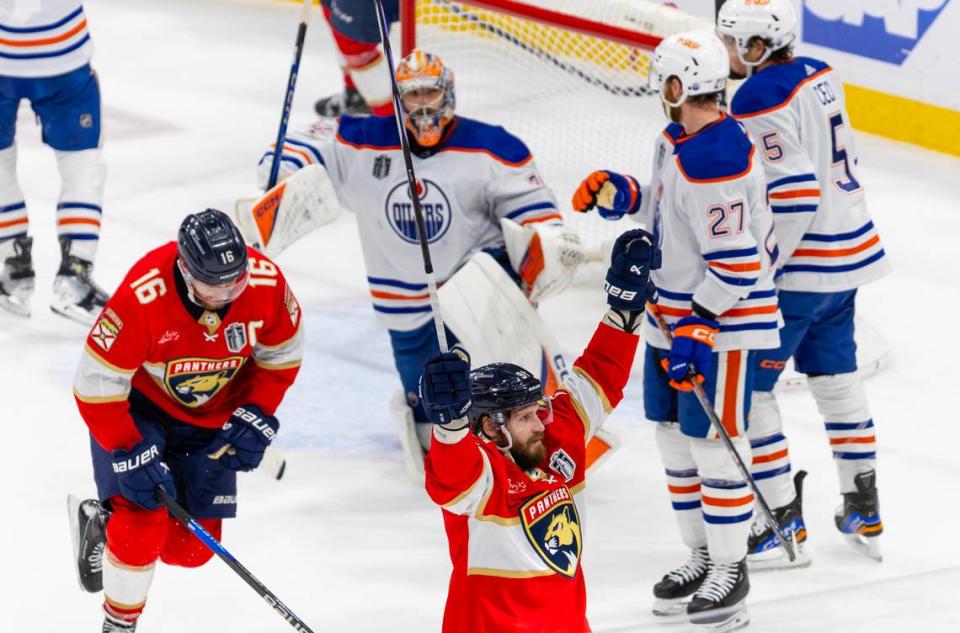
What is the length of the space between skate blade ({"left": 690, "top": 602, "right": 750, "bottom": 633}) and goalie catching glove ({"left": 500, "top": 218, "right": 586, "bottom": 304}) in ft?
3.14

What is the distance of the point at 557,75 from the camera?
225 inches

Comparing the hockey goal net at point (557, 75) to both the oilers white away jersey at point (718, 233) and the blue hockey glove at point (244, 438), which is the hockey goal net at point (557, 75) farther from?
the blue hockey glove at point (244, 438)

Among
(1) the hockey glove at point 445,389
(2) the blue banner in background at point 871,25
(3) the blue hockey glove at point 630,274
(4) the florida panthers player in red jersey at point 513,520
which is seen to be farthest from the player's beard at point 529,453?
(2) the blue banner in background at point 871,25

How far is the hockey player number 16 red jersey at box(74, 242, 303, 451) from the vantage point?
3283mm

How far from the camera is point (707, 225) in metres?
3.53

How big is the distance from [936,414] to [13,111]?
10.1 ft

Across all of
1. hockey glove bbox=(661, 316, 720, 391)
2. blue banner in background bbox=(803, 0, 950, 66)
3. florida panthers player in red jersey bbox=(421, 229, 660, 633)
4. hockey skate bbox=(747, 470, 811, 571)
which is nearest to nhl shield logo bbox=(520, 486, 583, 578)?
florida panthers player in red jersey bbox=(421, 229, 660, 633)

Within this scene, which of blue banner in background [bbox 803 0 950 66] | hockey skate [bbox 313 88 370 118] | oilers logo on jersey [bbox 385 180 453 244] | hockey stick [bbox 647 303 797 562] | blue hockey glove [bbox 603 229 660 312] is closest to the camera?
blue hockey glove [bbox 603 229 660 312]

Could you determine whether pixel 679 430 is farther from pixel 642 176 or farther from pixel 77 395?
pixel 642 176

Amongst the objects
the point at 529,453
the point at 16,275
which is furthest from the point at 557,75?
the point at 529,453

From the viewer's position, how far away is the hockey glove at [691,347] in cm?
356

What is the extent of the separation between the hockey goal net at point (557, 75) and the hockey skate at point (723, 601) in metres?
1.83

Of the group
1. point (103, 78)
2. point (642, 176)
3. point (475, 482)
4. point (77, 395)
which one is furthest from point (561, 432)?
point (103, 78)

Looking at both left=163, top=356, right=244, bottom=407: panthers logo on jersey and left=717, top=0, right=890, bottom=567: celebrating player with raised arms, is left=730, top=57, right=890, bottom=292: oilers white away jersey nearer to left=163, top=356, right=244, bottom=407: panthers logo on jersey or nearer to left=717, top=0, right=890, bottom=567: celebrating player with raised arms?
left=717, top=0, right=890, bottom=567: celebrating player with raised arms
